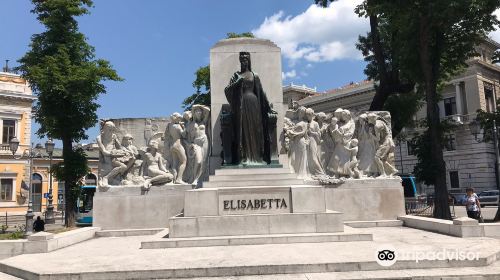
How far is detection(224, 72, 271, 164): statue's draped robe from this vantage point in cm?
1210

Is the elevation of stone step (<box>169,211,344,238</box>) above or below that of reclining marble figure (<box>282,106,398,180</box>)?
below

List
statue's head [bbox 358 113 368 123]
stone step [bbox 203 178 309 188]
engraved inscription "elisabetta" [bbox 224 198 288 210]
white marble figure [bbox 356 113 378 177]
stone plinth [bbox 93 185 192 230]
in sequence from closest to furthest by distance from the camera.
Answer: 1. engraved inscription "elisabetta" [bbox 224 198 288 210]
2. stone step [bbox 203 178 309 188]
3. stone plinth [bbox 93 185 192 230]
4. white marble figure [bbox 356 113 378 177]
5. statue's head [bbox 358 113 368 123]

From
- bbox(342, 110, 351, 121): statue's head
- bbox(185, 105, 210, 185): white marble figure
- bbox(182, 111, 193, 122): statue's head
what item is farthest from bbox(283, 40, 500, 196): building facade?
bbox(182, 111, 193, 122): statue's head

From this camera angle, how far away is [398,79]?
25156mm

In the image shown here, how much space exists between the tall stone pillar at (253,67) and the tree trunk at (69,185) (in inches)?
508

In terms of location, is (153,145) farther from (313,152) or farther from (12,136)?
(12,136)

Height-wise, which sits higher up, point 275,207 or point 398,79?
point 398,79

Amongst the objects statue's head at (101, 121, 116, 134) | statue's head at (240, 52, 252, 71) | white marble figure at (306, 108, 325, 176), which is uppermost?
statue's head at (240, 52, 252, 71)

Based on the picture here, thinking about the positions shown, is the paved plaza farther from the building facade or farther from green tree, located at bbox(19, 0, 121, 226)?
the building facade

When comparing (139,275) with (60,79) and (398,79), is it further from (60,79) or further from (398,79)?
(398,79)

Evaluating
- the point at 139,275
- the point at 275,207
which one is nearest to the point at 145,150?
the point at 275,207

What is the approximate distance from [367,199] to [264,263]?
7394 millimetres

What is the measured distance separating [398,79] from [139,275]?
21713 mm

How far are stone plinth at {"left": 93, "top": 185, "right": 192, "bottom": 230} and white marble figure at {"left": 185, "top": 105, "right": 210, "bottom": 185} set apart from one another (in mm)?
549
